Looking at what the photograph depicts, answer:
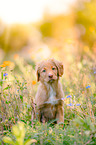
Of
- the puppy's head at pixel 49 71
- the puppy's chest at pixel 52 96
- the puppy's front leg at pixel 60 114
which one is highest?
the puppy's head at pixel 49 71

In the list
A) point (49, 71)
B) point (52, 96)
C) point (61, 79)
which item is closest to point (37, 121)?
point (52, 96)

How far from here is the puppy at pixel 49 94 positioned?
10.7ft

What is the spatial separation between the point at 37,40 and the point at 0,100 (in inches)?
369

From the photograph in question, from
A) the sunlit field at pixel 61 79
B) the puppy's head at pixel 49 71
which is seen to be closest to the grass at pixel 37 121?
the sunlit field at pixel 61 79

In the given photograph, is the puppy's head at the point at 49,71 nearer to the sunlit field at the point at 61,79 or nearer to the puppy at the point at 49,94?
the puppy at the point at 49,94

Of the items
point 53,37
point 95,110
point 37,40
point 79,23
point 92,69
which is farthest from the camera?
point 37,40

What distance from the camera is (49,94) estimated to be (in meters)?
3.32

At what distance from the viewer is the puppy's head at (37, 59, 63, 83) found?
3.13m

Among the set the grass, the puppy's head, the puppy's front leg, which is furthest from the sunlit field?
the puppy's head

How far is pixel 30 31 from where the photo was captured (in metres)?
12.0

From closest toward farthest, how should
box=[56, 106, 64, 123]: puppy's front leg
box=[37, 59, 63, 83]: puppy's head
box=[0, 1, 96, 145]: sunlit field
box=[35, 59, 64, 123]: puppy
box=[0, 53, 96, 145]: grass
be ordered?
1. box=[0, 53, 96, 145]: grass
2. box=[0, 1, 96, 145]: sunlit field
3. box=[37, 59, 63, 83]: puppy's head
4. box=[35, 59, 64, 123]: puppy
5. box=[56, 106, 64, 123]: puppy's front leg

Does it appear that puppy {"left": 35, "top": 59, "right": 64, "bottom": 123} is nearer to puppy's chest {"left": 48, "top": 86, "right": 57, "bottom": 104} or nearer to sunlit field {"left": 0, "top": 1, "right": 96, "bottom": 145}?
puppy's chest {"left": 48, "top": 86, "right": 57, "bottom": 104}

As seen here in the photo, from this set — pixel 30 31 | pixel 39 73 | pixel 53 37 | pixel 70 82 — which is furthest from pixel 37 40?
pixel 39 73

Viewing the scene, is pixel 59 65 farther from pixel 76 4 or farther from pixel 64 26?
pixel 64 26
